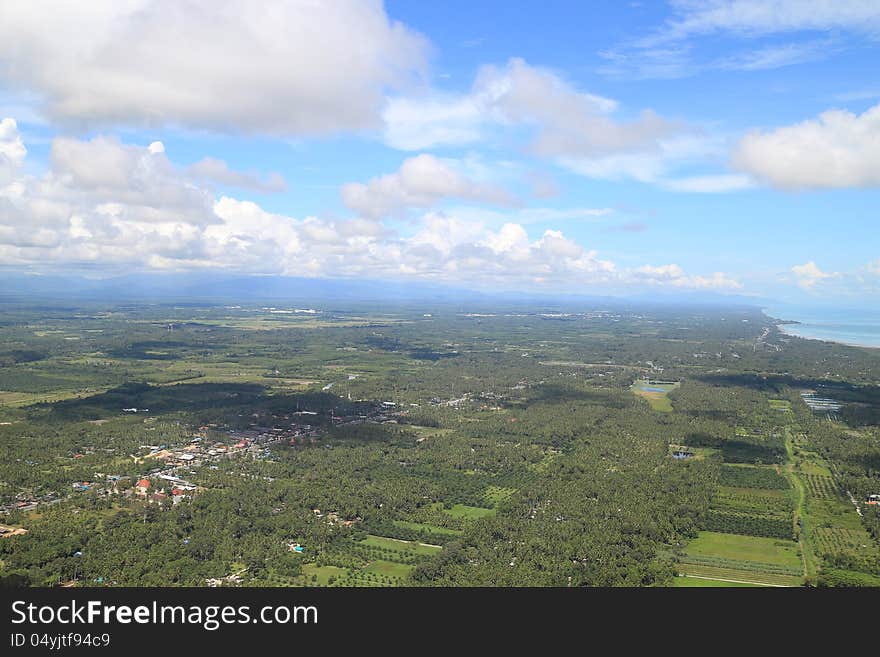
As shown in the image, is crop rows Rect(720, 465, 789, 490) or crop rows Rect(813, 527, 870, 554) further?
crop rows Rect(720, 465, 789, 490)

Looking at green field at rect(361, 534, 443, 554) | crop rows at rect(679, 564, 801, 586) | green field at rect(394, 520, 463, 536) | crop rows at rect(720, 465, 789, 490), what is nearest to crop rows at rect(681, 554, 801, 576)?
crop rows at rect(679, 564, 801, 586)

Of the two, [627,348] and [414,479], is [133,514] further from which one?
[627,348]

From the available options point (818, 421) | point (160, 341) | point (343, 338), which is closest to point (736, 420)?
point (818, 421)

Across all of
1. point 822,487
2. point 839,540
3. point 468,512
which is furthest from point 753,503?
point 468,512

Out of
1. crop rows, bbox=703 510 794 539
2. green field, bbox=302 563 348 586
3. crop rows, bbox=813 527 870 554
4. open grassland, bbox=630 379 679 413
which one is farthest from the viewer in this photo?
open grassland, bbox=630 379 679 413

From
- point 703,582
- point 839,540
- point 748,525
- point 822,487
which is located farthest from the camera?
point 822,487

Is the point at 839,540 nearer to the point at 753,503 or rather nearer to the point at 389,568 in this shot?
the point at 753,503

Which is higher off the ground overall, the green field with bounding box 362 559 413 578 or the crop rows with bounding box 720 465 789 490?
the crop rows with bounding box 720 465 789 490

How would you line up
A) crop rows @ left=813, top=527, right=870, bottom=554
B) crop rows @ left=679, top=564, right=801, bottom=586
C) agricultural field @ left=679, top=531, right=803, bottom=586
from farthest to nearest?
crop rows @ left=813, top=527, right=870, bottom=554 < agricultural field @ left=679, top=531, right=803, bottom=586 < crop rows @ left=679, top=564, right=801, bottom=586

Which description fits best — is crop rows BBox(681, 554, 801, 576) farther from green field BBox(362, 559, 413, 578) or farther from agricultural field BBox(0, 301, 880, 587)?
green field BBox(362, 559, 413, 578)

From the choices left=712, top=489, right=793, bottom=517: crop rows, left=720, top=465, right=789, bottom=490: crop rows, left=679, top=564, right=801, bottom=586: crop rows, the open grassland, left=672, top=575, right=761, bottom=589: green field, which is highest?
the open grassland

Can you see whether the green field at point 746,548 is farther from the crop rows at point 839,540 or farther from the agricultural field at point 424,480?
the crop rows at point 839,540
